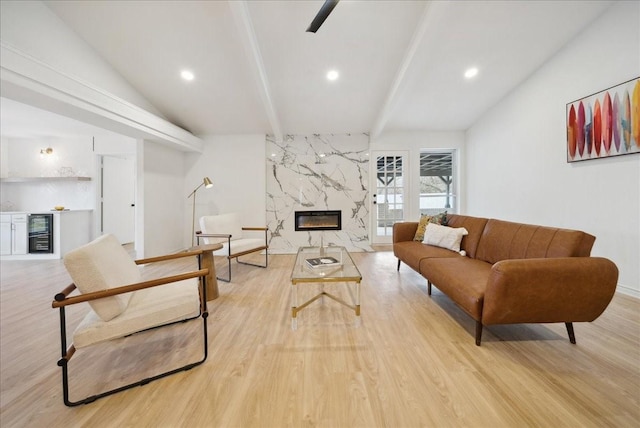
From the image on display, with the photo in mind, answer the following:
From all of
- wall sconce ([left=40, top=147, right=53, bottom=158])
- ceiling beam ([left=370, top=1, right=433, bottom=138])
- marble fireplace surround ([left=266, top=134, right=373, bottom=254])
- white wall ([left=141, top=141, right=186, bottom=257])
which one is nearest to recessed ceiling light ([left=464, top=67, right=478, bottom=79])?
ceiling beam ([left=370, top=1, right=433, bottom=138])

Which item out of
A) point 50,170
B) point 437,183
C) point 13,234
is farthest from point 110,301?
point 437,183

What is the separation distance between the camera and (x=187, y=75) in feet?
12.2

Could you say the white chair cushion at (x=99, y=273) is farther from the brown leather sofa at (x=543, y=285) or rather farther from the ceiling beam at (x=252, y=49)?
the ceiling beam at (x=252, y=49)

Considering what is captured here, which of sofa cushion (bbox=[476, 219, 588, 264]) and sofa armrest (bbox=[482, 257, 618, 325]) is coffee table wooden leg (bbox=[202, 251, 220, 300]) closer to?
sofa armrest (bbox=[482, 257, 618, 325])

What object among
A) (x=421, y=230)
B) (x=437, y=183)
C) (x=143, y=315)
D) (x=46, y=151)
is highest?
(x=46, y=151)

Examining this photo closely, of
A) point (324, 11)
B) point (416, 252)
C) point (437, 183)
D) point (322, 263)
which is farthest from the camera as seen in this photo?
point (437, 183)

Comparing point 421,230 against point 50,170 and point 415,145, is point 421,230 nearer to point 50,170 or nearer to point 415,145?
point 415,145

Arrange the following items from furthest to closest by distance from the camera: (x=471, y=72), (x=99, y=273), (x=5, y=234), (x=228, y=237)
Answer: (x=5, y=234)
(x=471, y=72)
(x=228, y=237)
(x=99, y=273)

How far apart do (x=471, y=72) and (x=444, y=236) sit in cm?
265

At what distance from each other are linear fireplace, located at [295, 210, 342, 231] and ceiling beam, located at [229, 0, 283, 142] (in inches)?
77.4

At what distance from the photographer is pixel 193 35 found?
3111mm

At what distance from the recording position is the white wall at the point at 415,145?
5500 millimetres

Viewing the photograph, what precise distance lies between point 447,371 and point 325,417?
0.83 m

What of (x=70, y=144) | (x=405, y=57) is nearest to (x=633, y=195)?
(x=405, y=57)
